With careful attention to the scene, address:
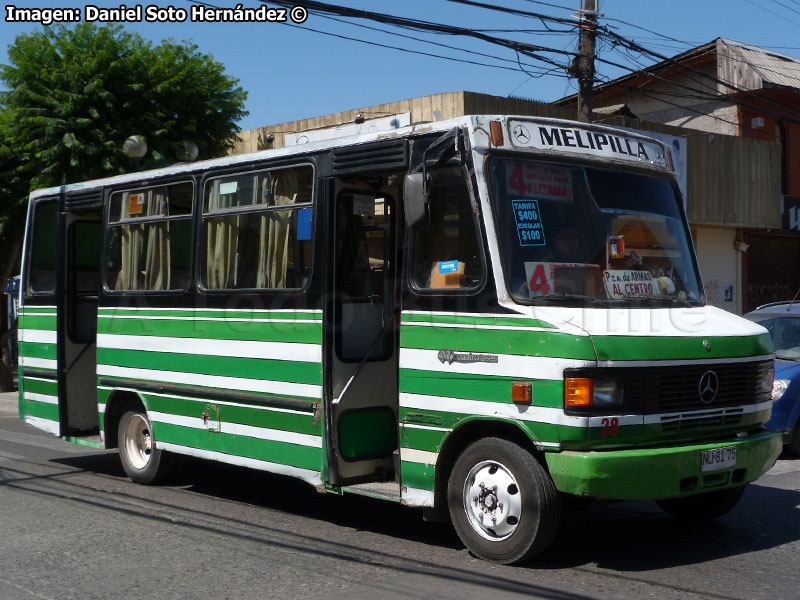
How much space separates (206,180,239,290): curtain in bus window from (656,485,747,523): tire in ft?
12.9

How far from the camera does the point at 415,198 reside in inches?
247

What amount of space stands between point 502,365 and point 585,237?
1099 mm

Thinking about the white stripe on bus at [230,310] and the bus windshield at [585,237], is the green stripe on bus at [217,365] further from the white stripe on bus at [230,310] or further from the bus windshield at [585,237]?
the bus windshield at [585,237]

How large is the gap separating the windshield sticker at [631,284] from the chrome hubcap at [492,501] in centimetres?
138

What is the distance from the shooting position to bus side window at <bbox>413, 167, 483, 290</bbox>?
6.30 metres

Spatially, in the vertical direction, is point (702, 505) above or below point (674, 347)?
below

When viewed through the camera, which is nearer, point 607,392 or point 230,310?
point 607,392

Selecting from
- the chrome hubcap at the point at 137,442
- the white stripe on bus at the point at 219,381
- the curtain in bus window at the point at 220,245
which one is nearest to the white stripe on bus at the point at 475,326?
the white stripe on bus at the point at 219,381

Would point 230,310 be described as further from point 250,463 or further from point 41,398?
point 41,398

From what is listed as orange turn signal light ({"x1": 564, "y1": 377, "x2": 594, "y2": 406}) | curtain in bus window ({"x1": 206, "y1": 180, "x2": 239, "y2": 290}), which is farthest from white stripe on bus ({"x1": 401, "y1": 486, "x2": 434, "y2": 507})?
curtain in bus window ({"x1": 206, "y1": 180, "x2": 239, "y2": 290})

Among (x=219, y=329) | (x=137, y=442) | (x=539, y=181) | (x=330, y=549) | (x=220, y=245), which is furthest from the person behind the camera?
(x=137, y=442)

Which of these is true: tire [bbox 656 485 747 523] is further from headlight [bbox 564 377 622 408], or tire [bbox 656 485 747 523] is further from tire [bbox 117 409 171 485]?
tire [bbox 117 409 171 485]

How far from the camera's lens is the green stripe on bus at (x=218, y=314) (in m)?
7.35

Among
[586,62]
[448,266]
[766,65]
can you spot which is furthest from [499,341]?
[766,65]
